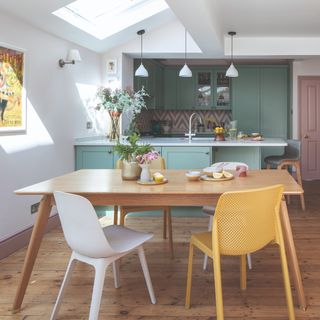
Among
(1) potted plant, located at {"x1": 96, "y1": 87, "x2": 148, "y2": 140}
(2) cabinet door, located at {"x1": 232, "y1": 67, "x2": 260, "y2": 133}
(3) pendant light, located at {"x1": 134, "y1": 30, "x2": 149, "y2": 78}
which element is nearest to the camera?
(1) potted plant, located at {"x1": 96, "y1": 87, "x2": 148, "y2": 140}

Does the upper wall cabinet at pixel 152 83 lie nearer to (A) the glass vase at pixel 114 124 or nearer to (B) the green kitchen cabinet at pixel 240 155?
(A) the glass vase at pixel 114 124

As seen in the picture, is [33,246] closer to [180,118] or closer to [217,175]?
[217,175]

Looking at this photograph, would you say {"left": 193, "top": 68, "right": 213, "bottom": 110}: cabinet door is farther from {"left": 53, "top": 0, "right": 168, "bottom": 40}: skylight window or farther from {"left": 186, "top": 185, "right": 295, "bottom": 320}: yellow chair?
{"left": 186, "top": 185, "right": 295, "bottom": 320}: yellow chair

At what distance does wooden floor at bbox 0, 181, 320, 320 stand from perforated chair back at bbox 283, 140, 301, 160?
170 cm

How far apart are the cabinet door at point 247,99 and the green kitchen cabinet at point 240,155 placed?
2909 mm

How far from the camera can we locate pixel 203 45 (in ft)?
17.1

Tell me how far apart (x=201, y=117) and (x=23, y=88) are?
17.2 ft

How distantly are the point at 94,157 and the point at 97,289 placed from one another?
300 cm

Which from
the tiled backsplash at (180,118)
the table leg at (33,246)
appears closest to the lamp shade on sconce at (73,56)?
the table leg at (33,246)

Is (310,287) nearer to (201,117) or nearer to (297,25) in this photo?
(297,25)

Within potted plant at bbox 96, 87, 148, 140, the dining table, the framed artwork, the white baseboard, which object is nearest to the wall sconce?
potted plant at bbox 96, 87, 148, 140

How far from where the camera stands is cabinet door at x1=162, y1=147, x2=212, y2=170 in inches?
192

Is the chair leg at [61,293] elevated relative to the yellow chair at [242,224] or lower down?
lower down

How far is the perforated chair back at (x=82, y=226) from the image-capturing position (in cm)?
204
